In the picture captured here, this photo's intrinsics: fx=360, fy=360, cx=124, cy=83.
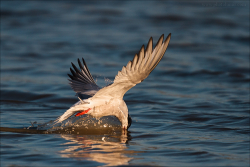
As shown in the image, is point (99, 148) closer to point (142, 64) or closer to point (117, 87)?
point (117, 87)

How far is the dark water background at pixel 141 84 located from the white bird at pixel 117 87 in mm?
376

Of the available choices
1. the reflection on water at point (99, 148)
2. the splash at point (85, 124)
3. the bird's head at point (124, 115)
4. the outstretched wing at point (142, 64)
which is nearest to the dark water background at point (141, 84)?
the reflection on water at point (99, 148)

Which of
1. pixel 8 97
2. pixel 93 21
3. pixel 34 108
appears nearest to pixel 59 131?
pixel 34 108

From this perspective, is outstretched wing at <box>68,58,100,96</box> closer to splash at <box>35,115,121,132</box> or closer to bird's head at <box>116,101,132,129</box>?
splash at <box>35,115,121,132</box>

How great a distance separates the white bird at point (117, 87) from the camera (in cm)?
470

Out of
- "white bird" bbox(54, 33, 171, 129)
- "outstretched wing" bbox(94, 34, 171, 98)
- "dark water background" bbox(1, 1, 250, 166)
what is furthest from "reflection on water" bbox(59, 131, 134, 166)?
"outstretched wing" bbox(94, 34, 171, 98)

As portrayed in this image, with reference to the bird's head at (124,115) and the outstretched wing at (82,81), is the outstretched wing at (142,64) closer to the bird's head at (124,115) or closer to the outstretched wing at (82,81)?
the bird's head at (124,115)

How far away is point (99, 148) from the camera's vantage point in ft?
16.2

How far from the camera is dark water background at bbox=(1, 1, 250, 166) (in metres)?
4.81

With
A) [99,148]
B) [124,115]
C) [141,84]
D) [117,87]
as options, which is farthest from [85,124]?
[141,84]

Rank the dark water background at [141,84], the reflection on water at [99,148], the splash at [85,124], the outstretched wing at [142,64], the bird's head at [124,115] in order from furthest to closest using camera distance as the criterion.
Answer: the splash at [85,124], the bird's head at [124,115], the dark water background at [141,84], the outstretched wing at [142,64], the reflection on water at [99,148]

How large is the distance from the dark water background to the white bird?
38 cm

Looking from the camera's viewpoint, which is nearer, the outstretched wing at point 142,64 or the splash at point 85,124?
the outstretched wing at point 142,64

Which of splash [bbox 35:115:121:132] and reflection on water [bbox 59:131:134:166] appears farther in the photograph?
splash [bbox 35:115:121:132]
